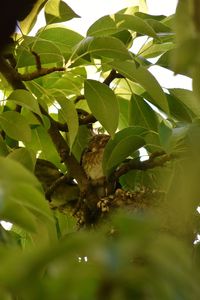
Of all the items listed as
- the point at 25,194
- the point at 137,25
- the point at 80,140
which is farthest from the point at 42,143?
the point at 25,194

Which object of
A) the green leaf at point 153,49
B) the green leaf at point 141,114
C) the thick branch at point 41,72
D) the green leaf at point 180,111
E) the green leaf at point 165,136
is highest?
A: the green leaf at point 153,49

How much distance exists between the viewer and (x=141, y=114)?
0.92m

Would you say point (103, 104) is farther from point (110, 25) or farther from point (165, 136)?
point (165, 136)

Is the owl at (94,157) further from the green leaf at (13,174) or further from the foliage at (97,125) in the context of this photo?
the green leaf at (13,174)

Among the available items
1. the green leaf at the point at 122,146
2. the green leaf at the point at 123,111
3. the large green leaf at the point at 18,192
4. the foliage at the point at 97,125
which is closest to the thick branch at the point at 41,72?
the foliage at the point at 97,125

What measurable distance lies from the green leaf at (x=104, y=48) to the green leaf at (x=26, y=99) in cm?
9

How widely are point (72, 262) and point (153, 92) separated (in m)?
0.57

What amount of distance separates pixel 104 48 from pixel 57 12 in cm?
11

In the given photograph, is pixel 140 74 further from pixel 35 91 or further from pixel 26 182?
pixel 26 182

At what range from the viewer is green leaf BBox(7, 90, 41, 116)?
2.50 feet

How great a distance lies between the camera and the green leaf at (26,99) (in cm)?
76

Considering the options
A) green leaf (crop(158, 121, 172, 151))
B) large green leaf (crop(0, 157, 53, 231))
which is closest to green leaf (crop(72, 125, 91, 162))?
green leaf (crop(158, 121, 172, 151))

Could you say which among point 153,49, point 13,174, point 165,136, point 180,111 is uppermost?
point 153,49

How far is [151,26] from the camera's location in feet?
2.55
